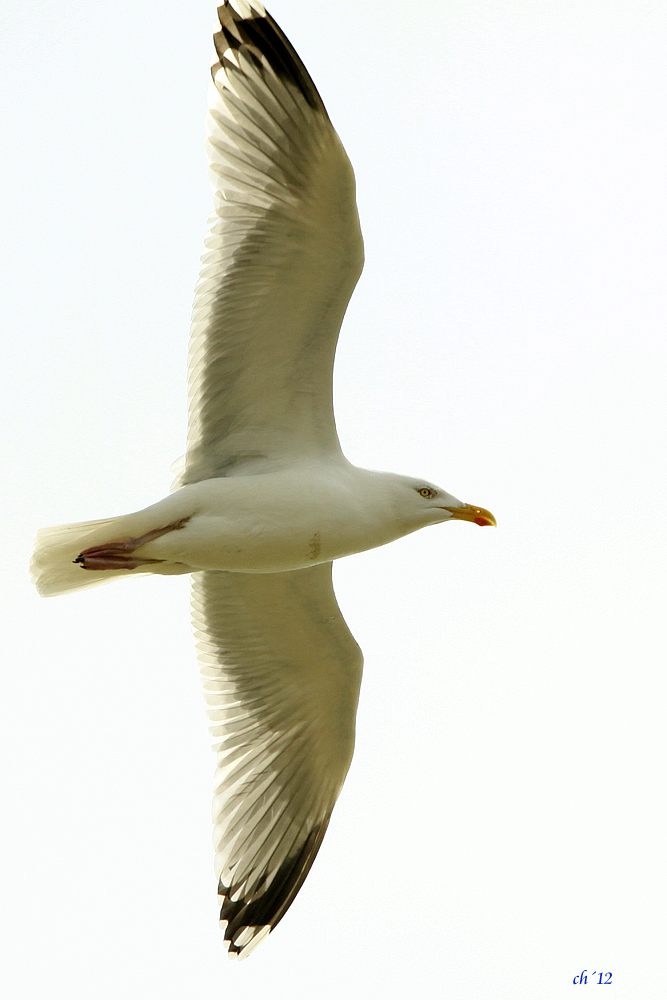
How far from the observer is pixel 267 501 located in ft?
24.7

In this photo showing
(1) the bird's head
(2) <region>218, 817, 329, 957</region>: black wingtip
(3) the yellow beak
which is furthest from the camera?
(2) <region>218, 817, 329, 957</region>: black wingtip

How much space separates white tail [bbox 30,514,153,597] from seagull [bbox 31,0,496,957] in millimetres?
11

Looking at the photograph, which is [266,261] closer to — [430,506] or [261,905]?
[430,506]

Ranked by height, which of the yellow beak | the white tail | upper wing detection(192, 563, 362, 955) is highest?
the yellow beak

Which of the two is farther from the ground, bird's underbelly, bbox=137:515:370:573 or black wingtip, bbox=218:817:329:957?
bird's underbelly, bbox=137:515:370:573

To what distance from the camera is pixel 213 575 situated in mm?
8648

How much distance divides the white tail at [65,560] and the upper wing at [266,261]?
672mm

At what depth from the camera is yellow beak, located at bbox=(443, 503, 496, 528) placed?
8008 millimetres

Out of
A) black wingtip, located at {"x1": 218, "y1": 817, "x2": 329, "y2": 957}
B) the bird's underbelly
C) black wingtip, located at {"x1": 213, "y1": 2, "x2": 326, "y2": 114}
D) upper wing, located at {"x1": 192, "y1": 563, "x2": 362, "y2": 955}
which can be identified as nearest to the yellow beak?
the bird's underbelly

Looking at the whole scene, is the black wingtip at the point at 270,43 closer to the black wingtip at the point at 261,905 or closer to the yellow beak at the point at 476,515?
the yellow beak at the point at 476,515

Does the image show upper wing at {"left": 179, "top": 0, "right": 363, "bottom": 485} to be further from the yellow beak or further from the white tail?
the yellow beak

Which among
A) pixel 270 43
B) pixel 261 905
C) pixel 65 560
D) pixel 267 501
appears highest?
pixel 270 43

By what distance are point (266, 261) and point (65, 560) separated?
6.68 ft

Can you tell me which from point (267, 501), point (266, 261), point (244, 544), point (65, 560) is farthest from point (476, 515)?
point (65, 560)
